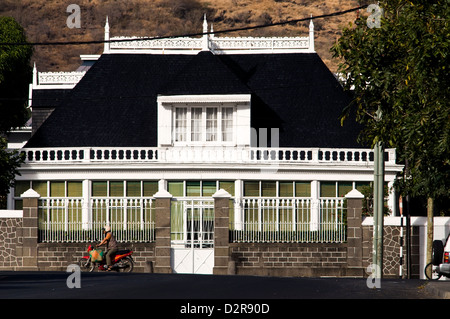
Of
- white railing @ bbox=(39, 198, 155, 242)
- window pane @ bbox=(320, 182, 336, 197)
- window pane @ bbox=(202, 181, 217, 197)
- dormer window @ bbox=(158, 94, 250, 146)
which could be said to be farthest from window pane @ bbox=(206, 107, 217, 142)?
white railing @ bbox=(39, 198, 155, 242)

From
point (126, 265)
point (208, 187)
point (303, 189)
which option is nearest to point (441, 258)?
point (126, 265)

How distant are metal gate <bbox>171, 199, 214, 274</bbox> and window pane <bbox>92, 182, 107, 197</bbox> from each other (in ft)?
17.9

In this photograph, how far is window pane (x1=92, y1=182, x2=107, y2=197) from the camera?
39906mm

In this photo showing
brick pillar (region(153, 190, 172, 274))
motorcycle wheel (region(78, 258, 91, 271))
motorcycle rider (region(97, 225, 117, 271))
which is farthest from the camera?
brick pillar (region(153, 190, 172, 274))

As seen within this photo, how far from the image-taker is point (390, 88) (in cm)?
2233

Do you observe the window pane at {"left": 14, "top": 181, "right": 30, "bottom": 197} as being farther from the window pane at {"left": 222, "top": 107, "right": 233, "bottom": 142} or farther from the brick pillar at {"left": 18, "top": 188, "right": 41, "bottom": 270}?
the window pane at {"left": 222, "top": 107, "right": 233, "bottom": 142}

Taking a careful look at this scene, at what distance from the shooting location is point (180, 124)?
41.1 meters

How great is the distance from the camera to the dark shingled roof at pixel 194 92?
1638 inches

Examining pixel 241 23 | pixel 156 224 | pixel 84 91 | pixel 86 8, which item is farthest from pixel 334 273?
pixel 86 8

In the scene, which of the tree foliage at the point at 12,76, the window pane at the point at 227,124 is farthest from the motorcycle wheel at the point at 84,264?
the tree foliage at the point at 12,76

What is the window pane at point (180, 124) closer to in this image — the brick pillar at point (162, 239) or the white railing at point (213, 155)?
the white railing at point (213, 155)

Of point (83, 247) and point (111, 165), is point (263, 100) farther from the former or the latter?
point (83, 247)

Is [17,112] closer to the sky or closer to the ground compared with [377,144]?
closer to the sky
